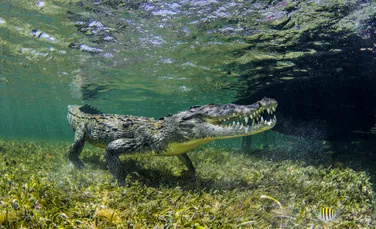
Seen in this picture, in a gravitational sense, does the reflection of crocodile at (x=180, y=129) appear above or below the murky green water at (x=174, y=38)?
below

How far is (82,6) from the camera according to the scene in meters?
8.75

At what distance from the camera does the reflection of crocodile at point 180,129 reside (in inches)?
180

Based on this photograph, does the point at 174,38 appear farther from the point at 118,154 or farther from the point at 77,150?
the point at 118,154

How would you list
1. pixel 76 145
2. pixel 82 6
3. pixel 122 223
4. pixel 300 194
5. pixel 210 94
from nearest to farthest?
1. pixel 122 223
2. pixel 300 194
3. pixel 76 145
4. pixel 82 6
5. pixel 210 94

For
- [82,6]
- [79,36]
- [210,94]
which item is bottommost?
[210,94]

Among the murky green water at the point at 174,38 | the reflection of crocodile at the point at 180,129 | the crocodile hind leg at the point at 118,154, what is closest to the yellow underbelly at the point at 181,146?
the reflection of crocodile at the point at 180,129

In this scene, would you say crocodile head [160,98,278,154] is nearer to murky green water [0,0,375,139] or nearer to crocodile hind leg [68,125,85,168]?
crocodile hind leg [68,125,85,168]

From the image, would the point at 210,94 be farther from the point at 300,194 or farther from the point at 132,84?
the point at 300,194

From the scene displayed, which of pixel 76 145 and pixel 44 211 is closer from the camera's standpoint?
pixel 44 211

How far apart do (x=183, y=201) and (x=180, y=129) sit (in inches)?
63.4

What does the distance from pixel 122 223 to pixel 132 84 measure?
19.7 m

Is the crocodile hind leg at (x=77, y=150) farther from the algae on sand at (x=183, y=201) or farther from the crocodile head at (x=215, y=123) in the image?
the crocodile head at (x=215, y=123)

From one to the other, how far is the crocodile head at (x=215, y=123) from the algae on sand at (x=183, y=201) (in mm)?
984

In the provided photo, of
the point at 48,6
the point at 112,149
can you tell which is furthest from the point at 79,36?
the point at 112,149
